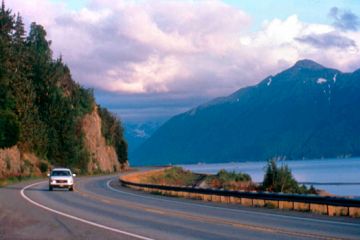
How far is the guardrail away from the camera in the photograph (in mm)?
25266

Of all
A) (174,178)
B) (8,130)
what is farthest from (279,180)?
(174,178)

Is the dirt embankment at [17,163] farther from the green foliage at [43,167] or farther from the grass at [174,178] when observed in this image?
the grass at [174,178]

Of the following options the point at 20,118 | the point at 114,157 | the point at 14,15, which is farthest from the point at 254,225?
the point at 114,157

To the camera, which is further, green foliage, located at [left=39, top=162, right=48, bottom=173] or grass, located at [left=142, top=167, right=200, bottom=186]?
grass, located at [left=142, top=167, right=200, bottom=186]

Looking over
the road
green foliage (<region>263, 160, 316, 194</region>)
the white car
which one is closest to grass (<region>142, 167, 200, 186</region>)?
the white car

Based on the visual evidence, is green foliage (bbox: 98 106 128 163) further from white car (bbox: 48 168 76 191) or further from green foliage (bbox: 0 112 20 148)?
white car (bbox: 48 168 76 191)

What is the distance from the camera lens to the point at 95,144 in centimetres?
11469

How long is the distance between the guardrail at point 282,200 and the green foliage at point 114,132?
91.5 m

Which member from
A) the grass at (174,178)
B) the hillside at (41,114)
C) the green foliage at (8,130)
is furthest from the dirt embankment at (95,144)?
the green foliage at (8,130)

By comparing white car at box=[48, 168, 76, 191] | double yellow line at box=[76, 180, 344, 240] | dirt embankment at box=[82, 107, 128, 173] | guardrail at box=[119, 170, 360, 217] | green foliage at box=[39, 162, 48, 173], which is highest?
dirt embankment at box=[82, 107, 128, 173]

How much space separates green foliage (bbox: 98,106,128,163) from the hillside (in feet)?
4.24

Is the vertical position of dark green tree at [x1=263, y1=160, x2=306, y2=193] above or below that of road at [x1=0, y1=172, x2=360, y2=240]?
above

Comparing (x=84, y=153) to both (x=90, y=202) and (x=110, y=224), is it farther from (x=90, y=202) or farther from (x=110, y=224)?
(x=110, y=224)

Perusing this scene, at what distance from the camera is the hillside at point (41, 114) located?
258 feet
